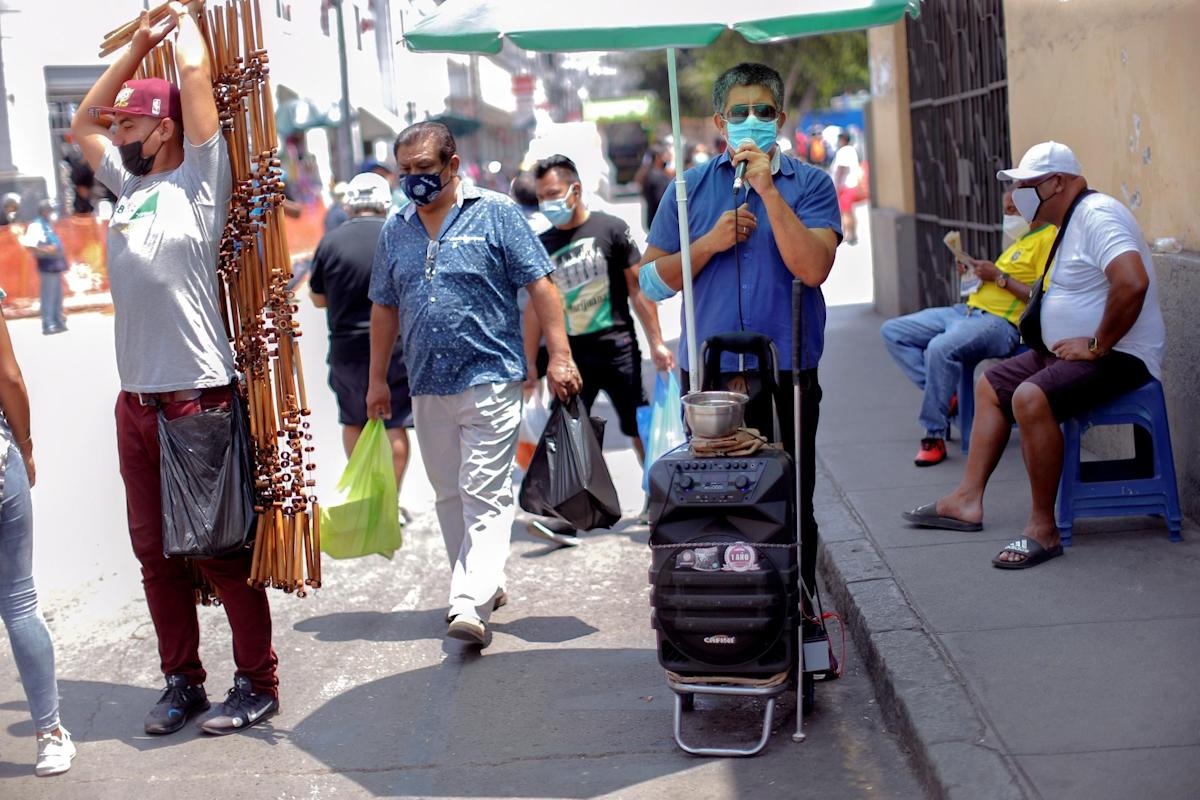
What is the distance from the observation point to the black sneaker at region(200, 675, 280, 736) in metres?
5.18

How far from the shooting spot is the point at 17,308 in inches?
724

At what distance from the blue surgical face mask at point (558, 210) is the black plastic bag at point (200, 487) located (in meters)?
2.83

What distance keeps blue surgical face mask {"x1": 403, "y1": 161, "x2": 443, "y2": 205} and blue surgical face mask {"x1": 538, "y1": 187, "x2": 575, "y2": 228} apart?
164 centimetres

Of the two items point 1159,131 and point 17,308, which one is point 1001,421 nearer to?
point 1159,131

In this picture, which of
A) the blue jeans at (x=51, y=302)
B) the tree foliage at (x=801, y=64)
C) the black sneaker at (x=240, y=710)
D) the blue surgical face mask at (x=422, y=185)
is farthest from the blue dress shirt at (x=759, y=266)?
the tree foliage at (x=801, y=64)

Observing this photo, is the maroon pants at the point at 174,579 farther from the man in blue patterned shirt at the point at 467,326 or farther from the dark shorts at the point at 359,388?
the dark shorts at the point at 359,388

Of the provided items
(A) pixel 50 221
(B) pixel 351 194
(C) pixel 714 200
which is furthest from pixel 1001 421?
(A) pixel 50 221

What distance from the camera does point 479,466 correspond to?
598 centimetres

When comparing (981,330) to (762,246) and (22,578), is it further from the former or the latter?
(22,578)

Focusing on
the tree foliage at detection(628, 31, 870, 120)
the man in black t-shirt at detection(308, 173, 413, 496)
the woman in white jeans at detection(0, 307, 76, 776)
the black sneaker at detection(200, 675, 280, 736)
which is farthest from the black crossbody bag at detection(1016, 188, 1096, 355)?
the tree foliage at detection(628, 31, 870, 120)

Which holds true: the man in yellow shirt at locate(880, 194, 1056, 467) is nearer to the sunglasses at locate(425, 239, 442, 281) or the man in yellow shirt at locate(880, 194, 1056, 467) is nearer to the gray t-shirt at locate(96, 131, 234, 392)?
the sunglasses at locate(425, 239, 442, 281)

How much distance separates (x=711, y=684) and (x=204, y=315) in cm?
211

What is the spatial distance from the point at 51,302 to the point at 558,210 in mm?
12886

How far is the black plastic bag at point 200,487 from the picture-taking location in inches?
197
